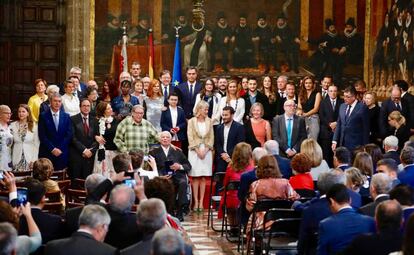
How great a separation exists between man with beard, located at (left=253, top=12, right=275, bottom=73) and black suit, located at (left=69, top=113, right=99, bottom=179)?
26.9 feet

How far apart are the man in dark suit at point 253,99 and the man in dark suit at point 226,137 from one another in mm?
958

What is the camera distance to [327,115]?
18109 mm

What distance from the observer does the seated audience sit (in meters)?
11.7

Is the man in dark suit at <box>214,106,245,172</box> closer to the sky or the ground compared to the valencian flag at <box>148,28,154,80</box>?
closer to the ground

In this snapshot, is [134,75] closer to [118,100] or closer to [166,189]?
[118,100]

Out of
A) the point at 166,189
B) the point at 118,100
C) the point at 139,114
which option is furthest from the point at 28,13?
the point at 166,189

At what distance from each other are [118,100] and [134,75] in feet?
6.65

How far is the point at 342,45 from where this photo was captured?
918 inches

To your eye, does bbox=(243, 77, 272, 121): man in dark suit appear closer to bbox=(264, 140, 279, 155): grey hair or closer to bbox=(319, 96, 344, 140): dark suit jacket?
bbox=(319, 96, 344, 140): dark suit jacket

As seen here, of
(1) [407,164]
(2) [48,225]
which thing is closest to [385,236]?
(2) [48,225]

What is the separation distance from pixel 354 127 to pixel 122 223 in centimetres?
973

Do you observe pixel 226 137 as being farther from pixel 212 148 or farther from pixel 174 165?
pixel 174 165

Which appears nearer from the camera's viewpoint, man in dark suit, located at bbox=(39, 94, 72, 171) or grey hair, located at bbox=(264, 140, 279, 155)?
grey hair, located at bbox=(264, 140, 279, 155)

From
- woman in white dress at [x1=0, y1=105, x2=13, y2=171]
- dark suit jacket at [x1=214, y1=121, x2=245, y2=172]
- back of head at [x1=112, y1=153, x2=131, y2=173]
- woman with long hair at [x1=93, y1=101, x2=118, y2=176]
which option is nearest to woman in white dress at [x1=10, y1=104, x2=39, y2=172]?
woman in white dress at [x1=0, y1=105, x2=13, y2=171]
